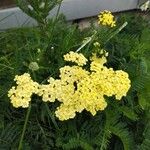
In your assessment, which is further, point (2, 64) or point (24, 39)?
point (24, 39)


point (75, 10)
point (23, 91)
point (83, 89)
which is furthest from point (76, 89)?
point (75, 10)

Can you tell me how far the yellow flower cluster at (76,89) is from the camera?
2.13 metres

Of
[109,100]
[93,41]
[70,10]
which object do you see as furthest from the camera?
[70,10]

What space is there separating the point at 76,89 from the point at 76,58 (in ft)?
0.50

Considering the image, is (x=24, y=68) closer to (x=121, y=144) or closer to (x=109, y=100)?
(x=109, y=100)

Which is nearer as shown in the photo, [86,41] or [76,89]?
[76,89]

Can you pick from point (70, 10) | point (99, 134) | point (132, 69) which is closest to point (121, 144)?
point (99, 134)

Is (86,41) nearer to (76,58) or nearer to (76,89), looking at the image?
(76,58)

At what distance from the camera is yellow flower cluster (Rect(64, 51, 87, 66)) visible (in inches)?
89.7

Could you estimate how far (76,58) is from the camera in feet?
7.54

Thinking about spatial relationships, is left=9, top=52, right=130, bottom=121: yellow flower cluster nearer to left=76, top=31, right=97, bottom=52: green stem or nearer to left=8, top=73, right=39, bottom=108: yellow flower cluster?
left=8, top=73, right=39, bottom=108: yellow flower cluster

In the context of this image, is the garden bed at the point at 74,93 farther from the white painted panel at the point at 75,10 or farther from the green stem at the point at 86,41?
the white painted panel at the point at 75,10

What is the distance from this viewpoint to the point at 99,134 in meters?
2.25

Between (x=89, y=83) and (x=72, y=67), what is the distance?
15 centimetres
